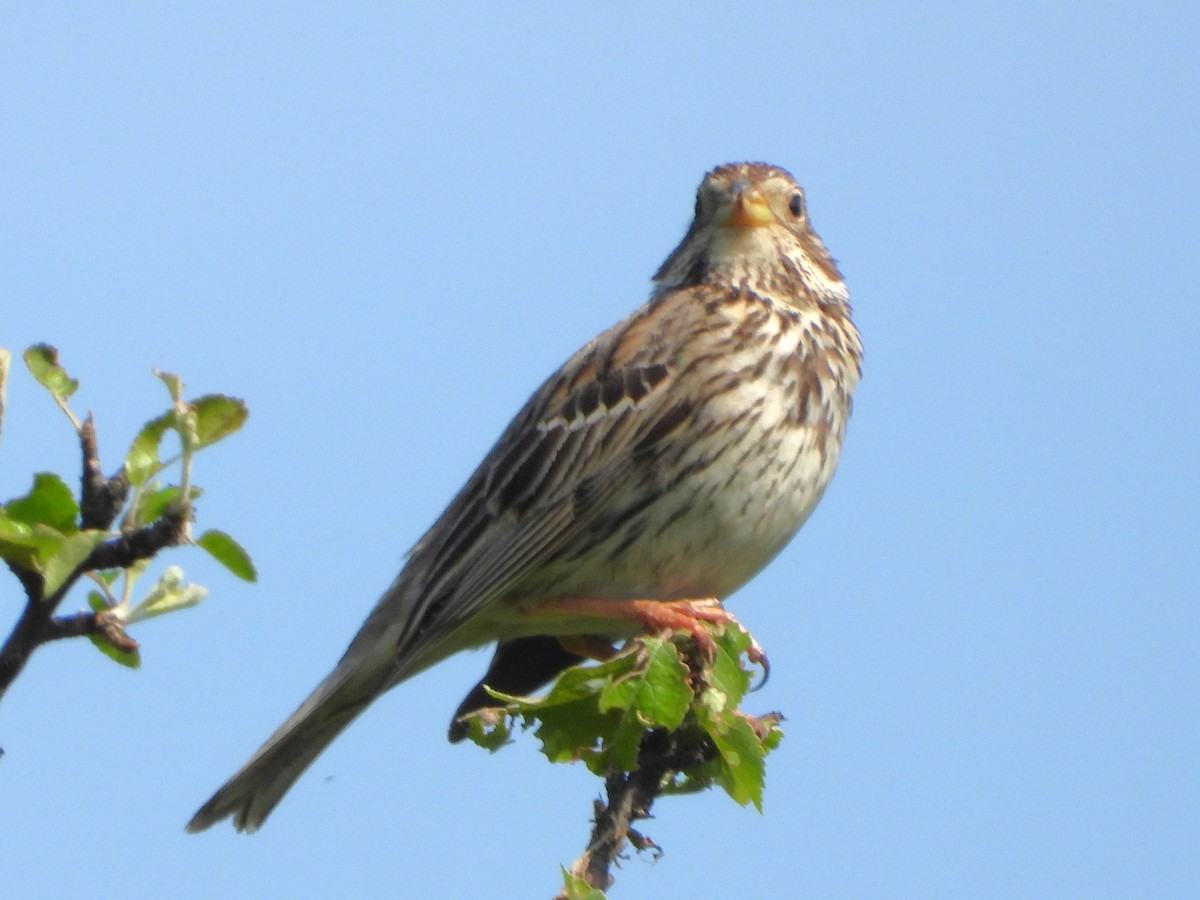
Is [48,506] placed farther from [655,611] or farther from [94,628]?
[655,611]

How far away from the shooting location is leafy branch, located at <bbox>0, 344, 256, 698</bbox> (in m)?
2.54

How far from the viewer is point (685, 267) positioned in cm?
839

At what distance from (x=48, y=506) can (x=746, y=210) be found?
5853 mm

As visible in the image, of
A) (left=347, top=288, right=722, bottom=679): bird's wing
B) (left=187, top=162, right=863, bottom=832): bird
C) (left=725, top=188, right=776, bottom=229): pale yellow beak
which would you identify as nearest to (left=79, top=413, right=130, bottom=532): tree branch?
(left=187, top=162, right=863, bottom=832): bird

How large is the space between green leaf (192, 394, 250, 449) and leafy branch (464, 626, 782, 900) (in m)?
1.90

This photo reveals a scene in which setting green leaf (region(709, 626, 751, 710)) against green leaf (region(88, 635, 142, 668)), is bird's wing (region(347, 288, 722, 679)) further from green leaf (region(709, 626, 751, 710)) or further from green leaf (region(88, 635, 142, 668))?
green leaf (region(88, 635, 142, 668))

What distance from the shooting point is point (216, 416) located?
2.81 metres

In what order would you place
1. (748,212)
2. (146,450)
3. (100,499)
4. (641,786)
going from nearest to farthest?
(100,499) < (146,450) < (641,786) < (748,212)

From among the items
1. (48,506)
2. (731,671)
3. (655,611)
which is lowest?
(48,506)

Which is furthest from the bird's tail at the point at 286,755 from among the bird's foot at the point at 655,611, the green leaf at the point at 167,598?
the green leaf at the point at 167,598

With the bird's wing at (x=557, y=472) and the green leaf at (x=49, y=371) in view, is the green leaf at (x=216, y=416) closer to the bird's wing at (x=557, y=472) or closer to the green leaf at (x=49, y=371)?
the green leaf at (x=49, y=371)

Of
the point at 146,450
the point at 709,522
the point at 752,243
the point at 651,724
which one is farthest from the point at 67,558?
the point at 752,243

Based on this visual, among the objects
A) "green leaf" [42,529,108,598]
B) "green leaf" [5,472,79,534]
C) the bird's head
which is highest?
the bird's head

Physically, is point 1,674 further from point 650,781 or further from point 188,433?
point 650,781
